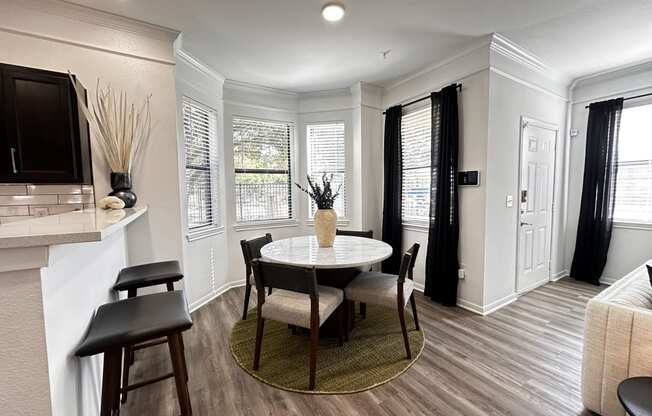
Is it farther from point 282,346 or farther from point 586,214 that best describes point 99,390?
point 586,214

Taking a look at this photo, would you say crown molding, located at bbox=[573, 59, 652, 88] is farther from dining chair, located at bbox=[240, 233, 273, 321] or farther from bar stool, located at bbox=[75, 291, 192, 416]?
bar stool, located at bbox=[75, 291, 192, 416]

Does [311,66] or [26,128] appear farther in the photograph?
[311,66]

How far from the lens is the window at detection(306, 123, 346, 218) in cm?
407

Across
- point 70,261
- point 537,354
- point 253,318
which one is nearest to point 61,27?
point 70,261

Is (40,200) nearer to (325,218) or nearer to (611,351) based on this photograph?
(325,218)

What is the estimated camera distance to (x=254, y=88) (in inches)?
149

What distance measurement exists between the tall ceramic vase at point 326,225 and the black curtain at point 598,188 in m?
3.51

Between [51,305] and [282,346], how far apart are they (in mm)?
1770

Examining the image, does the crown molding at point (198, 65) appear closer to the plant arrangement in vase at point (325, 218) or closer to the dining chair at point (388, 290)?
the plant arrangement in vase at point (325, 218)

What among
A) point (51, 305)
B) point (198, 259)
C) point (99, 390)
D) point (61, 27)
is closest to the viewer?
point (51, 305)

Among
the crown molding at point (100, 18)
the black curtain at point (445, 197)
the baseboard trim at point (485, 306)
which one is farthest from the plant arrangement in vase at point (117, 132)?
the baseboard trim at point (485, 306)

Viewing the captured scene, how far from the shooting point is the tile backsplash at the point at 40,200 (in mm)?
1970

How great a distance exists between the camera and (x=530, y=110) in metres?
3.18

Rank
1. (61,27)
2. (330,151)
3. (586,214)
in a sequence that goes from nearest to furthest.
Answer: (61,27) < (586,214) < (330,151)
